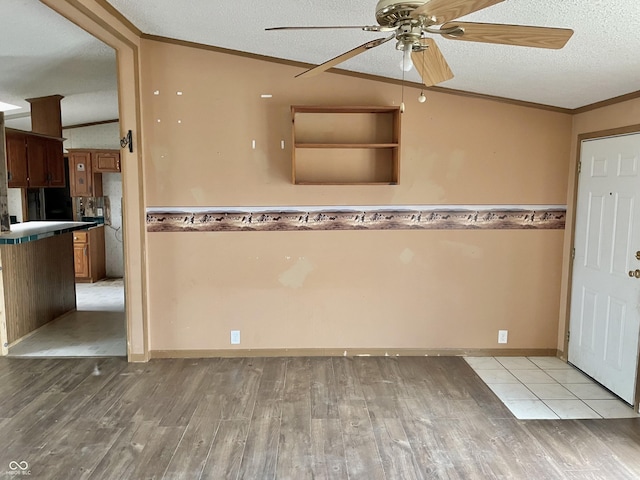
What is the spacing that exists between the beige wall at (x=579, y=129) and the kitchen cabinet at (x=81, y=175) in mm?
6432

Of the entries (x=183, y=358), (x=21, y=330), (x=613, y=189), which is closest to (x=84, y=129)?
(x=21, y=330)

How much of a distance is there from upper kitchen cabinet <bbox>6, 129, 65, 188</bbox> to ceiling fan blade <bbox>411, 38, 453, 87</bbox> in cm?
467

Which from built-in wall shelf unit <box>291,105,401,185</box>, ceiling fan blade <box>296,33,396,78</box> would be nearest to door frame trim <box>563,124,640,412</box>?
built-in wall shelf unit <box>291,105,401,185</box>

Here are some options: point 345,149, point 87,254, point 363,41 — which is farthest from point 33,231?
point 363,41

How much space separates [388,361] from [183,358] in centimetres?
178

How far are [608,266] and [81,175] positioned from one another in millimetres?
6907

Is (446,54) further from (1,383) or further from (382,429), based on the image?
(1,383)

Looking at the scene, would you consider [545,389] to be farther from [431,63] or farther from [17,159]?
[17,159]

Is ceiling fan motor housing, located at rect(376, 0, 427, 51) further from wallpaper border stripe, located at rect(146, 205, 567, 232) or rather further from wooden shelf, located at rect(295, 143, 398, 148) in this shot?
wallpaper border stripe, located at rect(146, 205, 567, 232)

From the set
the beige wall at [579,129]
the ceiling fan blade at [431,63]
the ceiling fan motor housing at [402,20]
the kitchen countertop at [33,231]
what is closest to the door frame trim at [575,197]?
the beige wall at [579,129]

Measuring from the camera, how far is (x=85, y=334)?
14.7 feet

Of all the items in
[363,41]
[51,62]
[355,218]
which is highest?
[51,62]

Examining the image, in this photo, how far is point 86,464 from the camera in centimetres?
241

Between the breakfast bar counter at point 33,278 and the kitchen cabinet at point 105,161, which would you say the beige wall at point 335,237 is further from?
the kitchen cabinet at point 105,161
